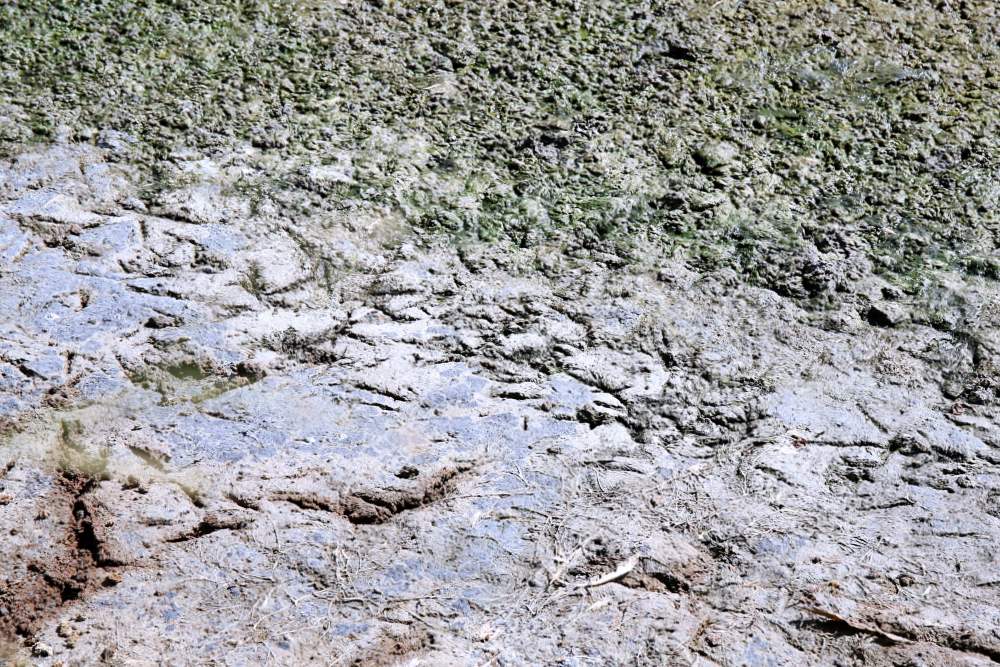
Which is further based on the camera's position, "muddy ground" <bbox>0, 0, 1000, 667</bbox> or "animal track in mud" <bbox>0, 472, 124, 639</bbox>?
"muddy ground" <bbox>0, 0, 1000, 667</bbox>

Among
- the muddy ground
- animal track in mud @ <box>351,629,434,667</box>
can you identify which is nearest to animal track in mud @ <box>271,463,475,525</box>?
the muddy ground

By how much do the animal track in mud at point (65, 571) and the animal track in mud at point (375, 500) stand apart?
0.35 metres

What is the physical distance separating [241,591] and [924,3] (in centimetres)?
352

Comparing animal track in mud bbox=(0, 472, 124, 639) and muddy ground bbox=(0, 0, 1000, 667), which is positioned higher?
muddy ground bbox=(0, 0, 1000, 667)

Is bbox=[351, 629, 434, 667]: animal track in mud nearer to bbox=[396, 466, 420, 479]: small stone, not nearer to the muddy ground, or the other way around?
the muddy ground

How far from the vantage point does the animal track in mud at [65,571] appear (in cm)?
191

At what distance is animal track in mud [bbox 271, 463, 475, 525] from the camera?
2.20m

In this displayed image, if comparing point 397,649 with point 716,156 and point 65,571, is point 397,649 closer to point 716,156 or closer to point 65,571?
point 65,571

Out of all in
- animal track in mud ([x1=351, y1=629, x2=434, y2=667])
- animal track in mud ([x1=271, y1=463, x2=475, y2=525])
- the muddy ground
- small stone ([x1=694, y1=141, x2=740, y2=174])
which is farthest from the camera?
small stone ([x1=694, y1=141, x2=740, y2=174])

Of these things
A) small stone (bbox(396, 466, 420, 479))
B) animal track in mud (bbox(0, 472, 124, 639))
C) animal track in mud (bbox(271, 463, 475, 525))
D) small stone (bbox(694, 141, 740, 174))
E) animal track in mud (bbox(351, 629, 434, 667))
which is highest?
small stone (bbox(694, 141, 740, 174))

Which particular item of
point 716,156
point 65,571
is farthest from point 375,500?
point 716,156

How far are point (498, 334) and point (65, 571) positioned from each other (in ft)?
3.77

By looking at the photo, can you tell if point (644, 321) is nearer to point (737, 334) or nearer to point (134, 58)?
point (737, 334)

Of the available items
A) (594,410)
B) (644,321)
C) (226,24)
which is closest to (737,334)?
(644,321)
